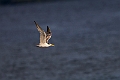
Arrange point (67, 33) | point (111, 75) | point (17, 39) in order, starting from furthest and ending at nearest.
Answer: point (67, 33), point (17, 39), point (111, 75)

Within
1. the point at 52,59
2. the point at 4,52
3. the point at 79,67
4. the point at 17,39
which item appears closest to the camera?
the point at 79,67

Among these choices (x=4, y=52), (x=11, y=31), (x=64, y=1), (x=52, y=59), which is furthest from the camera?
(x=64, y=1)

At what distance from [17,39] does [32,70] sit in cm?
1965

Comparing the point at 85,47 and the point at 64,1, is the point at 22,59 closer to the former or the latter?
the point at 85,47

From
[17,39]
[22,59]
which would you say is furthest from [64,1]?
[22,59]

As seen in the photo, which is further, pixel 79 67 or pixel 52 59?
pixel 52 59

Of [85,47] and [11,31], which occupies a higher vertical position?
[11,31]

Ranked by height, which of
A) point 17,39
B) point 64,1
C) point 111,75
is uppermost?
point 64,1

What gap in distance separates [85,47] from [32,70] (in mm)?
12121

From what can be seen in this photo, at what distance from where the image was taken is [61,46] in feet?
172

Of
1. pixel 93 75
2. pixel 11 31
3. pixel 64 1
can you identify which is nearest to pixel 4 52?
pixel 93 75

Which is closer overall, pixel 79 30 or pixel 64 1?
pixel 79 30

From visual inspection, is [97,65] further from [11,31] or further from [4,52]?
[11,31]

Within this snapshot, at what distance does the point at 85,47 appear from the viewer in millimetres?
50500
